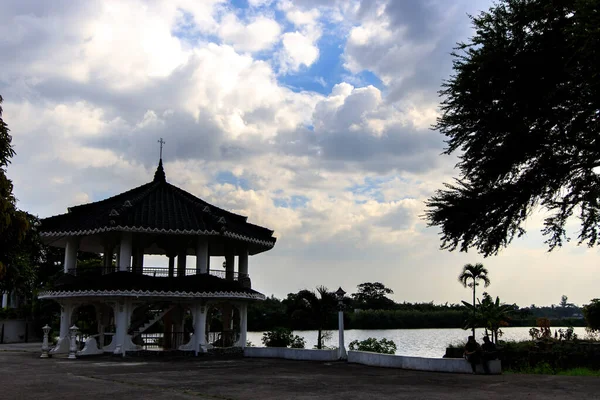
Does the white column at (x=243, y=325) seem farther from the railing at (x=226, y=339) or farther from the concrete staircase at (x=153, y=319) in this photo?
the concrete staircase at (x=153, y=319)

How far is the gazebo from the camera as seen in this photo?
29.3 meters

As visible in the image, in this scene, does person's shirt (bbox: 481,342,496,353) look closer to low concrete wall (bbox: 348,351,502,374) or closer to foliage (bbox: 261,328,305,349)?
low concrete wall (bbox: 348,351,502,374)

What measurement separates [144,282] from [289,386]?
15.0m

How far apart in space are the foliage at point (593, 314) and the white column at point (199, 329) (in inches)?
1040

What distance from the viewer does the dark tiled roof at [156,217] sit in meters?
29.9

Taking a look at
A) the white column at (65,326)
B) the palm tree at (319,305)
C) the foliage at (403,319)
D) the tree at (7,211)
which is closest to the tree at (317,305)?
the palm tree at (319,305)

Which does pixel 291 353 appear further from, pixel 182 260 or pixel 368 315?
pixel 368 315

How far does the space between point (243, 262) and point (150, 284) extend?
7.84m

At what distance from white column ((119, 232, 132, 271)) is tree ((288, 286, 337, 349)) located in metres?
10.5

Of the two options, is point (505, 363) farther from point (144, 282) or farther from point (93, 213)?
point (93, 213)

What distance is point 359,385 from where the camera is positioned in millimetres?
16359

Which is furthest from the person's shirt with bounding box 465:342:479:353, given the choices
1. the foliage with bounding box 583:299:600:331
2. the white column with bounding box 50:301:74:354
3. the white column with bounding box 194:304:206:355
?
the foliage with bounding box 583:299:600:331

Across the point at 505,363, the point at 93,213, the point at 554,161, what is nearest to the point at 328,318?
the point at 505,363

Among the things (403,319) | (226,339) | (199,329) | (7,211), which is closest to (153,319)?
(199,329)
